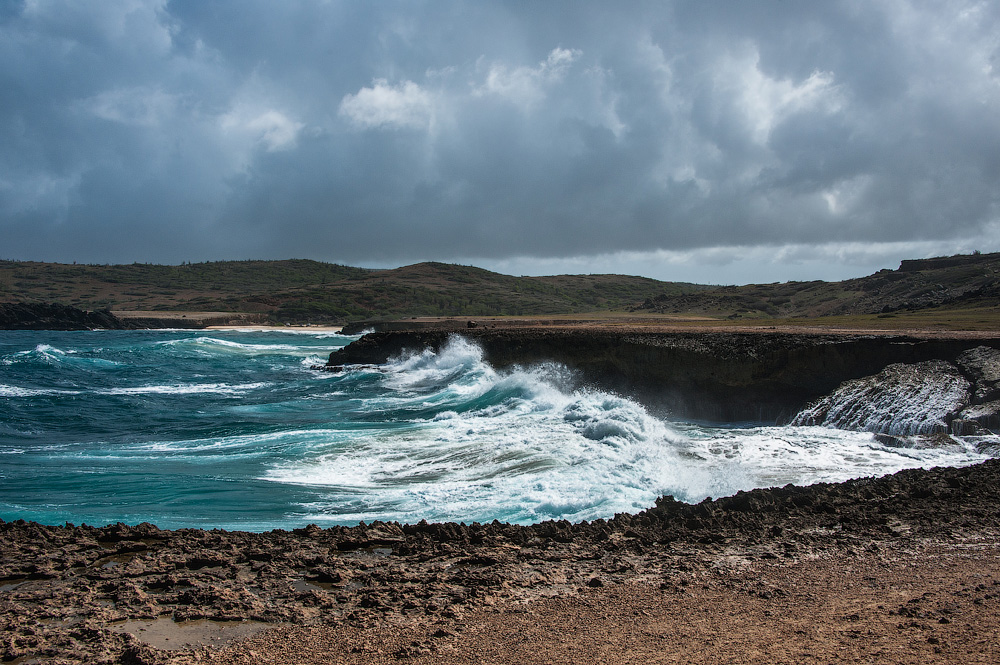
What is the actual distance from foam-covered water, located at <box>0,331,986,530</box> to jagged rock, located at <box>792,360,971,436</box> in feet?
2.48

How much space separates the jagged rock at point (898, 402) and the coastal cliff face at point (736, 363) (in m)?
0.38

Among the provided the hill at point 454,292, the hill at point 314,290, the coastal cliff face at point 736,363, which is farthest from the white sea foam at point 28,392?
the hill at point 314,290

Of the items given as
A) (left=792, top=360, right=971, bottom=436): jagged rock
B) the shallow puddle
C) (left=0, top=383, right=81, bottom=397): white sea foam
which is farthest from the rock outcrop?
the shallow puddle

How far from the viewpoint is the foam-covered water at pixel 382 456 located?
9.46 meters

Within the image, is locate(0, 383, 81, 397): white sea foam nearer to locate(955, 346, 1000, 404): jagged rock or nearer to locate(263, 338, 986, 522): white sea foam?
locate(263, 338, 986, 522): white sea foam

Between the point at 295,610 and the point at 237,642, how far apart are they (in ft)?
1.85

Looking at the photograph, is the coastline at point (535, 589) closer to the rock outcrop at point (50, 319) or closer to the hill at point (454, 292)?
the hill at point (454, 292)

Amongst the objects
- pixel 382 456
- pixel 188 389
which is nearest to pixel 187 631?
pixel 382 456

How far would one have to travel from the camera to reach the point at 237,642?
4652 millimetres

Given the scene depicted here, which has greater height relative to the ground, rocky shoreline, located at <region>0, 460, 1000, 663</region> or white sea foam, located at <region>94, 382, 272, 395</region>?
rocky shoreline, located at <region>0, 460, 1000, 663</region>

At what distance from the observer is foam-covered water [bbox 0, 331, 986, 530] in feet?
31.0

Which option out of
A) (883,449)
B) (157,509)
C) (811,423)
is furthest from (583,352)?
(157,509)

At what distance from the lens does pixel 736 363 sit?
19906mm

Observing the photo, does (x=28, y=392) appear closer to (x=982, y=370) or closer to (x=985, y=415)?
(x=985, y=415)
